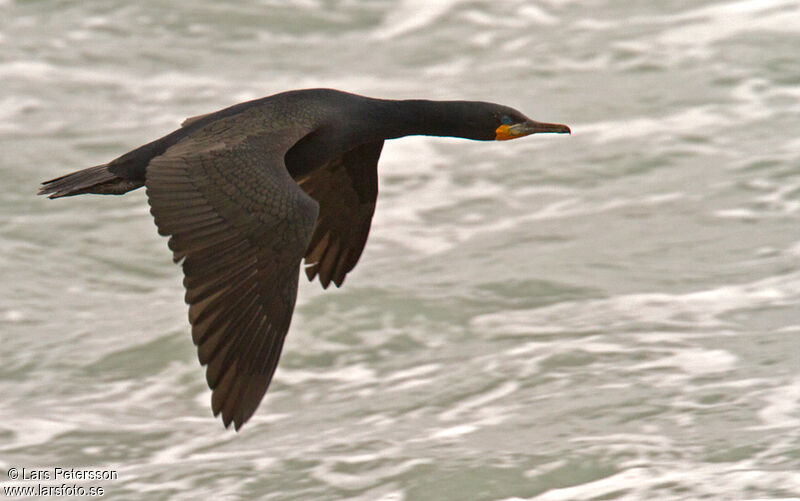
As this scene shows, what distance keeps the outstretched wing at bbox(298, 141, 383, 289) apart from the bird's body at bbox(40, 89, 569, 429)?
34cm

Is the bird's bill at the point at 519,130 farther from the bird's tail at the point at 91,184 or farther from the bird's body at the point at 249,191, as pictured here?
the bird's tail at the point at 91,184

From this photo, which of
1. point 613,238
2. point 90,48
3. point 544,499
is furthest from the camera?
point 90,48

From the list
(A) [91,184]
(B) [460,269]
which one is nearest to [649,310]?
(B) [460,269]

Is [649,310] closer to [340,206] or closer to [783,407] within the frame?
[783,407]

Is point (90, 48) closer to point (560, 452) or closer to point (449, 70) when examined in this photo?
point (449, 70)

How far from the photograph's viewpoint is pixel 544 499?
5.98 m

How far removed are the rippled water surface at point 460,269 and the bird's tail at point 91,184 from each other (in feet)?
4.48

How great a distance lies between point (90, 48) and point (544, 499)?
301 inches

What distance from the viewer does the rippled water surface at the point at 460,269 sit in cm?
652

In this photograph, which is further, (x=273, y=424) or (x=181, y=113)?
(x=181, y=113)

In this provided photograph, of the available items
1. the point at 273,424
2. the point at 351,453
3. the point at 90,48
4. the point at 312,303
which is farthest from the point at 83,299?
the point at 90,48

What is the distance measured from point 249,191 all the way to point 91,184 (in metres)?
1.01

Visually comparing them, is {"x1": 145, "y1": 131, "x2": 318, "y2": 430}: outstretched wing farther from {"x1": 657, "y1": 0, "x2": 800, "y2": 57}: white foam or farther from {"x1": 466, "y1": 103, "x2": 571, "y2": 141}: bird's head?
{"x1": 657, "y1": 0, "x2": 800, "y2": 57}: white foam

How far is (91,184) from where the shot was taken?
6.22 metres
